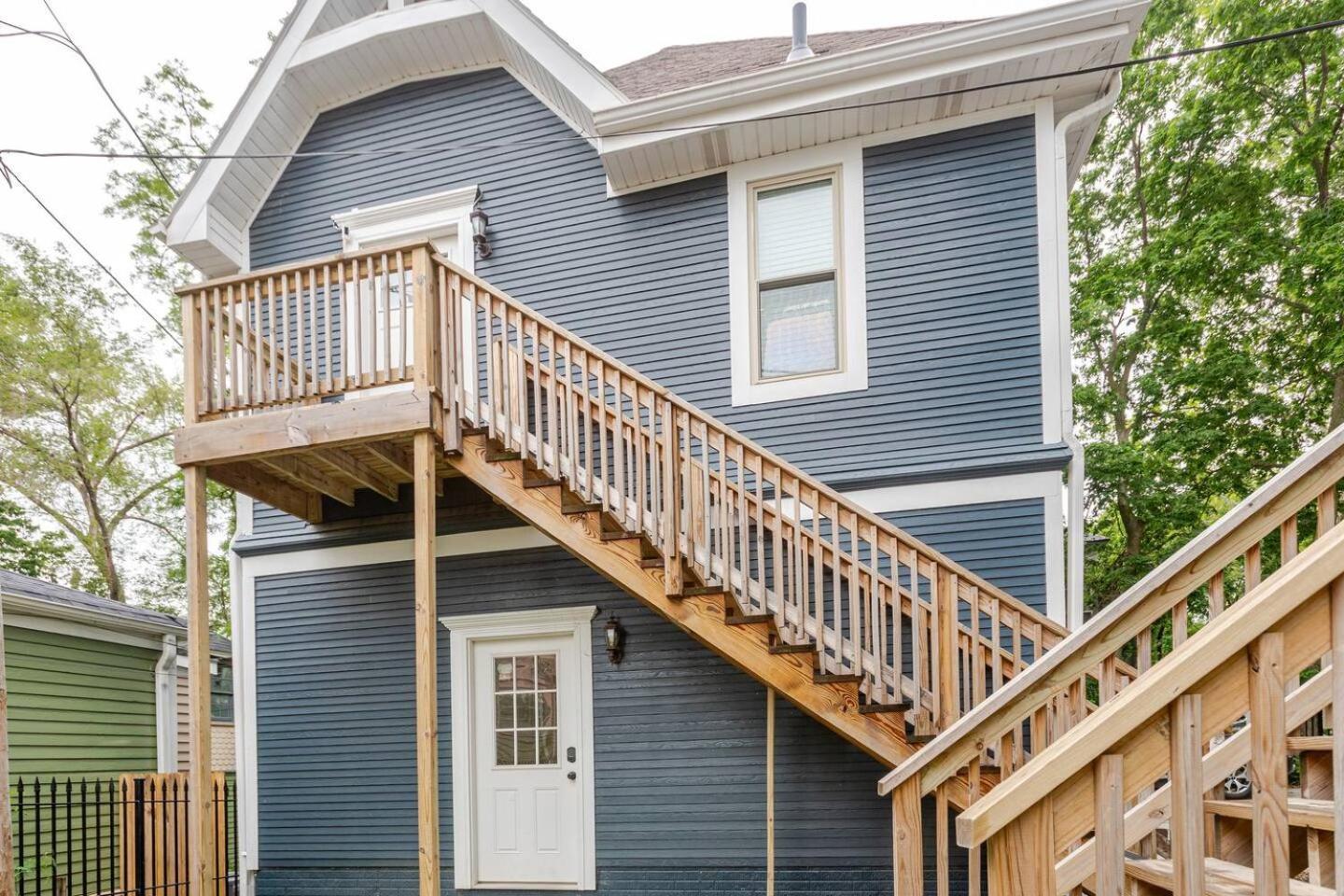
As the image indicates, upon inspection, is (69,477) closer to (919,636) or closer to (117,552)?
(117,552)

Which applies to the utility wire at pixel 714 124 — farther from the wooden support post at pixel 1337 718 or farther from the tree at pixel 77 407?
the tree at pixel 77 407

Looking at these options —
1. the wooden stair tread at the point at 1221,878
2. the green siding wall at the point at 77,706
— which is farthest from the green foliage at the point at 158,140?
the wooden stair tread at the point at 1221,878

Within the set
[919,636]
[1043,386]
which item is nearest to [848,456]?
[1043,386]

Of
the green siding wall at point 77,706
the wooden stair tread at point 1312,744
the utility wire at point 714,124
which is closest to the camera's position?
the wooden stair tread at point 1312,744

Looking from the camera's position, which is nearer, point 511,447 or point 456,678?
point 511,447

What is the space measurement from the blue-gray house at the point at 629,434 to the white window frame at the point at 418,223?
0.04 metres

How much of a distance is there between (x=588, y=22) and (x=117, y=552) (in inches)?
699

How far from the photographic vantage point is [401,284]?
5.35m

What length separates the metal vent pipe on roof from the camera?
7059 mm

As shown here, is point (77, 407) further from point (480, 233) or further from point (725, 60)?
point (725, 60)

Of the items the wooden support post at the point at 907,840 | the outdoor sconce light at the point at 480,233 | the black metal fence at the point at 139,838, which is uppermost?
the outdoor sconce light at the point at 480,233

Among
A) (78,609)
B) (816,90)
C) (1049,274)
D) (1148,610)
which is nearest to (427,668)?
(1148,610)

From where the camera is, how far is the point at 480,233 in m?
7.20

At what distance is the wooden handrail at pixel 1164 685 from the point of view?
1.39 metres
